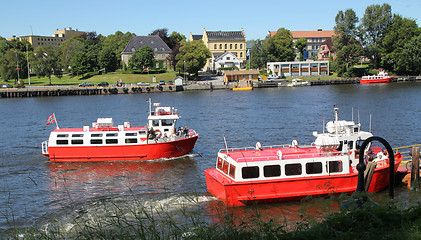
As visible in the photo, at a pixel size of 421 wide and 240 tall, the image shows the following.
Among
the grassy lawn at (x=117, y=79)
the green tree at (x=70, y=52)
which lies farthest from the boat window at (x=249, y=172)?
the green tree at (x=70, y=52)

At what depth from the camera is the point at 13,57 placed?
121 meters

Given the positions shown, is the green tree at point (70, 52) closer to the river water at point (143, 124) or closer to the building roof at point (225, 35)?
the building roof at point (225, 35)

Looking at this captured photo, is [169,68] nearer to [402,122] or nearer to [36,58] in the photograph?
[36,58]

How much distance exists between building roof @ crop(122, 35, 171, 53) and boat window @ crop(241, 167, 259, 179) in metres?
115

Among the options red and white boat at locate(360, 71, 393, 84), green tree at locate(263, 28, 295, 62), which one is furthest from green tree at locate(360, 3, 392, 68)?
green tree at locate(263, 28, 295, 62)

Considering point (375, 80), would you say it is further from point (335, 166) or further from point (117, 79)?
point (335, 166)

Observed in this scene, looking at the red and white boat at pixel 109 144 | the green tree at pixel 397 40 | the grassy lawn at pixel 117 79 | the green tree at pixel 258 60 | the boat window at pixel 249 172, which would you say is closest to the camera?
the boat window at pixel 249 172

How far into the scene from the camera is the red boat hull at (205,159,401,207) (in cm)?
2161

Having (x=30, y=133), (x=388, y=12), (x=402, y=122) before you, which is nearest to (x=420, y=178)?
(x=402, y=122)

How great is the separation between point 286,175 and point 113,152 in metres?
16.3

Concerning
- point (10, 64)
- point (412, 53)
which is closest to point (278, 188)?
point (412, 53)

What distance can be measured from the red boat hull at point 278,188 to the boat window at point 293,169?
41 cm

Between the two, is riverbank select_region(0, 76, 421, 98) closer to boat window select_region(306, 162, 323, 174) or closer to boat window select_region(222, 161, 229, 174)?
boat window select_region(222, 161, 229, 174)

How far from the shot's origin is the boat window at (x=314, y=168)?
2252 cm
